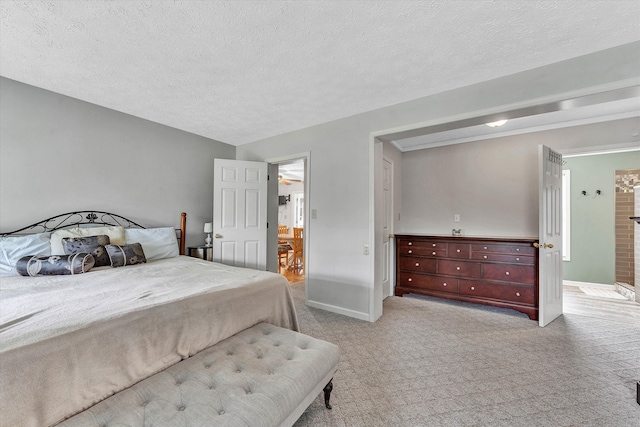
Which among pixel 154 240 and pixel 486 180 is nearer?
pixel 154 240

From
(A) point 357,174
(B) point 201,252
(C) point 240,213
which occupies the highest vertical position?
(A) point 357,174

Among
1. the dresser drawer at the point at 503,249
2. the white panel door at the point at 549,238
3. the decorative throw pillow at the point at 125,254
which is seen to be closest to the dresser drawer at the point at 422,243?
the dresser drawer at the point at 503,249

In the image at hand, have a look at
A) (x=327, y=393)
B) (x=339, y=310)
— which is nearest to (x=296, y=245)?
(x=339, y=310)

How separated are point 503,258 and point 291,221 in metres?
6.45

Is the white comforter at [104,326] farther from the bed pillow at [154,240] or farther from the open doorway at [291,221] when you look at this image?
the open doorway at [291,221]

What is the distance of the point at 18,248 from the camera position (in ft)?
7.40

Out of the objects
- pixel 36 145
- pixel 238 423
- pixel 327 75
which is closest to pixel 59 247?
pixel 36 145

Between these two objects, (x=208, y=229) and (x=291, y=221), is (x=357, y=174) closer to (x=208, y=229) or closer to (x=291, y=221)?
(x=208, y=229)

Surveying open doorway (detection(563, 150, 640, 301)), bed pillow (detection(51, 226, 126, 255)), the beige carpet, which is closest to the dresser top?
the beige carpet

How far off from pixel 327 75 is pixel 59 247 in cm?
295

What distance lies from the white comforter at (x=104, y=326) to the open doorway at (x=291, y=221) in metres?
3.17

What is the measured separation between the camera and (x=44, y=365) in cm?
96

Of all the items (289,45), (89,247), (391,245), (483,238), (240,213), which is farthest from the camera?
(391,245)

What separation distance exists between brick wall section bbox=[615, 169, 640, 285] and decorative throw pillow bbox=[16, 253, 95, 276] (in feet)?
23.8
